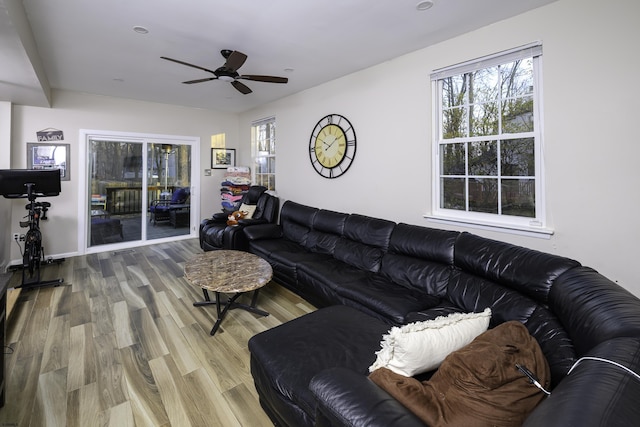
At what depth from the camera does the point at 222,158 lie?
6488 mm

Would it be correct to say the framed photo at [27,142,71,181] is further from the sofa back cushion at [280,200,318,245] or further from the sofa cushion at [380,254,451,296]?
the sofa cushion at [380,254,451,296]

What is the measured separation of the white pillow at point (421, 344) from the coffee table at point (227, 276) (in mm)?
1590

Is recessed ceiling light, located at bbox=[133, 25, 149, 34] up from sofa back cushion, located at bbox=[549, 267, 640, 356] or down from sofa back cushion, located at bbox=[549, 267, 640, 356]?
up

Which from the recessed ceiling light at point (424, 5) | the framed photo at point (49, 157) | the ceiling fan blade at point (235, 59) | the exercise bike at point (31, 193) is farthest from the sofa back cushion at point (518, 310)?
the framed photo at point (49, 157)

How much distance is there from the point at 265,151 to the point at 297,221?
7.19 feet

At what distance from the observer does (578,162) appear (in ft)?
7.45

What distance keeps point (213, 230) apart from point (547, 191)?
416 centimetres

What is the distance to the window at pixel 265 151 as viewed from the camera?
225 inches

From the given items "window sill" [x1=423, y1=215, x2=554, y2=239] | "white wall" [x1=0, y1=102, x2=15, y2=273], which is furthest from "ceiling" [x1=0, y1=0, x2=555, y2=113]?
"window sill" [x1=423, y1=215, x2=554, y2=239]

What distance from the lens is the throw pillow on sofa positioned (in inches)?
36.8

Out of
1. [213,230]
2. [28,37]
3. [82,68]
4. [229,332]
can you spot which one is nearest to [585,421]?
[229,332]

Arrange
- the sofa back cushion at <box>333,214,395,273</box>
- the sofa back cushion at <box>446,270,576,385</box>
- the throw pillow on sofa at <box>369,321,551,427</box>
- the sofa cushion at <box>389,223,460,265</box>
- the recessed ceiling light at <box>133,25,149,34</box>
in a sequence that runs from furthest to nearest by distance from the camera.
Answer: the sofa back cushion at <box>333,214,395,273</box> → the recessed ceiling light at <box>133,25,149,34</box> → the sofa cushion at <box>389,223,460,265</box> → the sofa back cushion at <box>446,270,576,385</box> → the throw pillow on sofa at <box>369,321,551,427</box>

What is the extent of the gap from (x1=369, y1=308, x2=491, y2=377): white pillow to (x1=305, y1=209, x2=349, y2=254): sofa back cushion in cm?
236

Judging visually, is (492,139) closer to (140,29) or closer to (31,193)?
(140,29)
